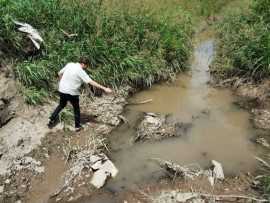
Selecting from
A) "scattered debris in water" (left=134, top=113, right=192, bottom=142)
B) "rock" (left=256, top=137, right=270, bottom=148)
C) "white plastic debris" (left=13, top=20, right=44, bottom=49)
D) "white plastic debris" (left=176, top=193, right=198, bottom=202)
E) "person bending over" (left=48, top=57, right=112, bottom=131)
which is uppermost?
"white plastic debris" (left=13, top=20, right=44, bottom=49)

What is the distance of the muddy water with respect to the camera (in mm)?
7422

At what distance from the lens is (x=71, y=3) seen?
36.0 feet

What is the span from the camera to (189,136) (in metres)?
8.50

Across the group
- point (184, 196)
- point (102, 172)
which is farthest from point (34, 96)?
point (184, 196)

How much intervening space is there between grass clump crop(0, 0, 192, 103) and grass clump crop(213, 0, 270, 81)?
128 centimetres

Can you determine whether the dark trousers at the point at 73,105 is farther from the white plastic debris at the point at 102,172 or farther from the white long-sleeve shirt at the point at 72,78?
the white plastic debris at the point at 102,172

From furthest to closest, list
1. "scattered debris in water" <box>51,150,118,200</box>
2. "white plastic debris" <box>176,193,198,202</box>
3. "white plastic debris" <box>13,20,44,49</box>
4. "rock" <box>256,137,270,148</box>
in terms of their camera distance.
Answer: "white plastic debris" <box>13,20,44,49</box>, "rock" <box>256,137,270,148</box>, "scattered debris in water" <box>51,150,118,200</box>, "white plastic debris" <box>176,193,198,202</box>

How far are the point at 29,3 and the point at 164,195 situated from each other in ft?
20.9

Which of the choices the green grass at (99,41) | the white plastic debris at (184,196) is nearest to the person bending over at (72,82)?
the green grass at (99,41)

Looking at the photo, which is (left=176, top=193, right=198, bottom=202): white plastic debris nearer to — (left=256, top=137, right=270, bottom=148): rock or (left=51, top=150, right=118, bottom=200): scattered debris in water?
(left=51, top=150, right=118, bottom=200): scattered debris in water

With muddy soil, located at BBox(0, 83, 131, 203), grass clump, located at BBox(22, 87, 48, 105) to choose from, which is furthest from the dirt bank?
grass clump, located at BBox(22, 87, 48, 105)

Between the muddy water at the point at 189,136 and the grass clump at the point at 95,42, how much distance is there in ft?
2.23

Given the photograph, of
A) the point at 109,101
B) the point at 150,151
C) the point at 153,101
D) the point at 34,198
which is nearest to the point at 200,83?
the point at 153,101

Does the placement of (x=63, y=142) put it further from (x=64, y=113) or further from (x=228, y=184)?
(x=228, y=184)
